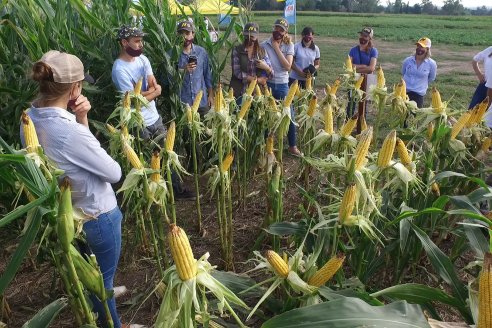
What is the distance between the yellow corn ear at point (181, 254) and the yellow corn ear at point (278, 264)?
0.32 m

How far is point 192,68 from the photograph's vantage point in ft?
13.3

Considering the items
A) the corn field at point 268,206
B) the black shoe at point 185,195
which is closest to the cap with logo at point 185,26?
the corn field at point 268,206

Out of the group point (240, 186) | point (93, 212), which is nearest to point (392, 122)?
point (240, 186)

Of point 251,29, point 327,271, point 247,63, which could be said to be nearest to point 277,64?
point 247,63

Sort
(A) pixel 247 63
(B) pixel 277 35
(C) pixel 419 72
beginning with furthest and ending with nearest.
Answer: (C) pixel 419 72
(B) pixel 277 35
(A) pixel 247 63

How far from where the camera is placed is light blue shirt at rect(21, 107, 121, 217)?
5.94ft

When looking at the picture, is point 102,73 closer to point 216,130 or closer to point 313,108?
point 216,130

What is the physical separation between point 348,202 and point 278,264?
371 millimetres

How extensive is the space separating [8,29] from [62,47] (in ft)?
1.32

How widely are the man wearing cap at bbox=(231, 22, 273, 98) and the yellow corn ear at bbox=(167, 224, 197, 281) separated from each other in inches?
143

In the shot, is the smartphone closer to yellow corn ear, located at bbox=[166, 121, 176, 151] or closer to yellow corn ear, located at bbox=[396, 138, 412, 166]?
yellow corn ear, located at bbox=[166, 121, 176, 151]

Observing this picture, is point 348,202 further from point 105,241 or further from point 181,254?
point 105,241

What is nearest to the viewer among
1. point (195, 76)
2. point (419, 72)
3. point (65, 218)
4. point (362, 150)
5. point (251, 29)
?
point (65, 218)

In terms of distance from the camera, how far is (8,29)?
325 centimetres
